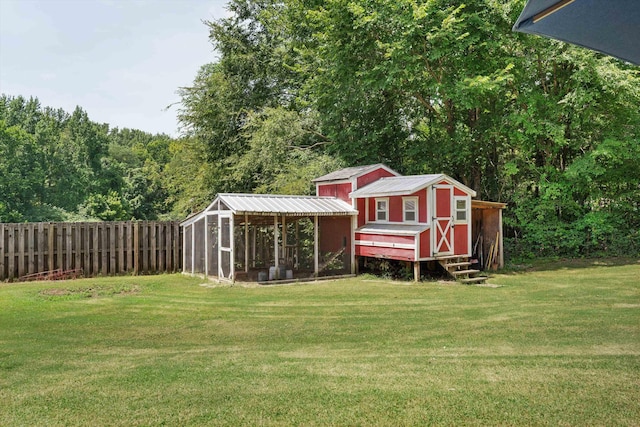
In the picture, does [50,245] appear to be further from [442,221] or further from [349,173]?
[442,221]

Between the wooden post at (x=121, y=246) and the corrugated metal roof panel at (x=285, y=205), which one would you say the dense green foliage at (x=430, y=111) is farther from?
the wooden post at (x=121, y=246)

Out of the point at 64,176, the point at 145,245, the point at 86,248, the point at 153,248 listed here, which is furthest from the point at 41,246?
the point at 64,176

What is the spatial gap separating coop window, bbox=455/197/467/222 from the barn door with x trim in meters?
0.35

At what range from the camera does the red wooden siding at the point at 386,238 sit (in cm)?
1369

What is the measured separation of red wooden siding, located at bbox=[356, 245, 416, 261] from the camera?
13648 mm

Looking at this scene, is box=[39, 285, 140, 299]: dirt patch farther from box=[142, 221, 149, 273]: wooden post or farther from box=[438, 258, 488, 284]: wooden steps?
box=[438, 258, 488, 284]: wooden steps

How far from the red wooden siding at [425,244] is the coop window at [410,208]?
2.36 ft

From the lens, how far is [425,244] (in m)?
13.6

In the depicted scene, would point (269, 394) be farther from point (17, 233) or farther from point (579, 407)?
point (17, 233)

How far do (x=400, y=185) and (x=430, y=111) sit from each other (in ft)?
27.5

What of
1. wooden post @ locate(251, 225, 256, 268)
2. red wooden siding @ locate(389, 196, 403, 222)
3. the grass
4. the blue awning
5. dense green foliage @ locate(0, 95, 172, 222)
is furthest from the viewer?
dense green foliage @ locate(0, 95, 172, 222)

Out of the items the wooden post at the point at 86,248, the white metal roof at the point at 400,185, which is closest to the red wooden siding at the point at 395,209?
the white metal roof at the point at 400,185

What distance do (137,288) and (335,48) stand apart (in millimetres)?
12504

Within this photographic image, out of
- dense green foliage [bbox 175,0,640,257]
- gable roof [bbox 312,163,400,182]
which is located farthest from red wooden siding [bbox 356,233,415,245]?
dense green foliage [bbox 175,0,640,257]
